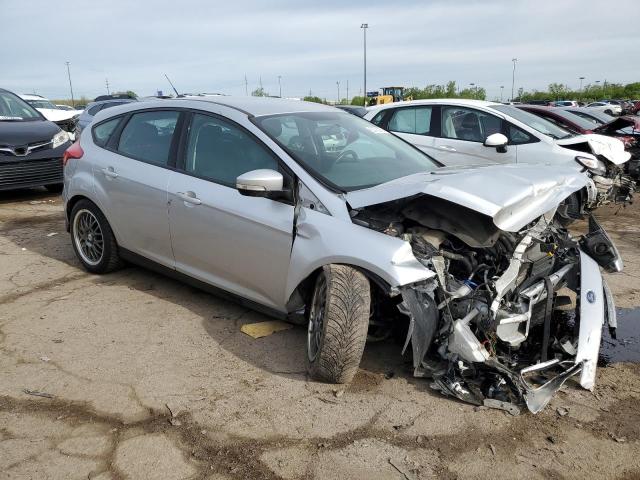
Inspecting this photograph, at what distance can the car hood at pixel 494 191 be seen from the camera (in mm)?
3217

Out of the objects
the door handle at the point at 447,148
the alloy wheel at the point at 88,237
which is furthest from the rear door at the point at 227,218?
the door handle at the point at 447,148

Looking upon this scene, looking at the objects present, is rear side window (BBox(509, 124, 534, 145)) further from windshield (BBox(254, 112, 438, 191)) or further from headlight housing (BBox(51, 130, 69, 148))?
headlight housing (BBox(51, 130, 69, 148))

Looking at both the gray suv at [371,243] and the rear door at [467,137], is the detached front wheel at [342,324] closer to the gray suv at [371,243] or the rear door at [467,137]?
the gray suv at [371,243]

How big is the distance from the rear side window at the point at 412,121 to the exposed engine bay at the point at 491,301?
5.04 metres

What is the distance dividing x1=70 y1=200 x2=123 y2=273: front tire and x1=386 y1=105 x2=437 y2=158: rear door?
469cm

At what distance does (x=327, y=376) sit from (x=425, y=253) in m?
0.94

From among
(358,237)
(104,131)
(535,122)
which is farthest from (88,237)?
(535,122)

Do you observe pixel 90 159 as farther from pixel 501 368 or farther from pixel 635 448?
pixel 635 448

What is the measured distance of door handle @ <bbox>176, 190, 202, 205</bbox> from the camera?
4234mm

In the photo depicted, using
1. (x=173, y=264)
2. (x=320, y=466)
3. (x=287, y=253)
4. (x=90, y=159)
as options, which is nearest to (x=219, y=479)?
(x=320, y=466)

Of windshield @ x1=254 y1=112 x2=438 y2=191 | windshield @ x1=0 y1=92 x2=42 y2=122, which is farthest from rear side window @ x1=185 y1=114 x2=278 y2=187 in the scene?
windshield @ x1=0 y1=92 x2=42 y2=122

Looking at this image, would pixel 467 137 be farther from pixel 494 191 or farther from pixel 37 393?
pixel 37 393

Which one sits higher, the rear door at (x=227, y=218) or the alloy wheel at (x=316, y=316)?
the rear door at (x=227, y=218)

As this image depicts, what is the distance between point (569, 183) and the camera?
3.81 meters
